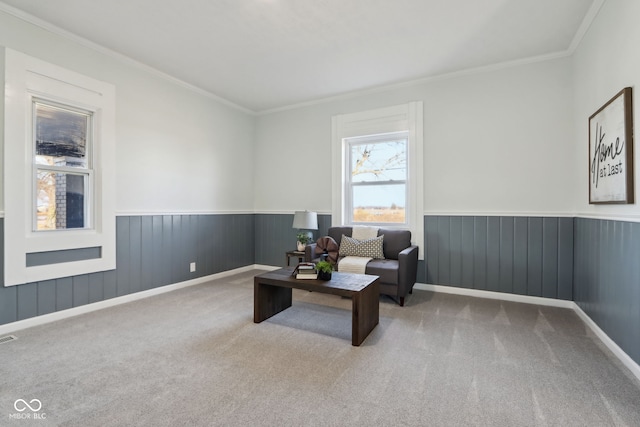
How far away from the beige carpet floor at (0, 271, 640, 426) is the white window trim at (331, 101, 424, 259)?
1.43m

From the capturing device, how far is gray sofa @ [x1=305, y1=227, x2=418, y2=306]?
327cm

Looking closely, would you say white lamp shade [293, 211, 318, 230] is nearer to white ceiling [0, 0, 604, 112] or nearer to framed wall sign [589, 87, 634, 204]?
white ceiling [0, 0, 604, 112]

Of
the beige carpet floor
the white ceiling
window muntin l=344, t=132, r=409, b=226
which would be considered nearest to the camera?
the beige carpet floor

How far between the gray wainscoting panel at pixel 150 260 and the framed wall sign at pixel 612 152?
4.44 meters

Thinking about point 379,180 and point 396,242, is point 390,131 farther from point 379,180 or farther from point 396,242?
point 396,242

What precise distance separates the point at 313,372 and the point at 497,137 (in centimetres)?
331

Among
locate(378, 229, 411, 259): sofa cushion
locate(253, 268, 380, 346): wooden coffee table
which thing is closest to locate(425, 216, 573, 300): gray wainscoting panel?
locate(378, 229, 411, 259): sofa cushion

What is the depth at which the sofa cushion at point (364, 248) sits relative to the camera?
3.77 metres

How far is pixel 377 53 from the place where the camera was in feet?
10.8

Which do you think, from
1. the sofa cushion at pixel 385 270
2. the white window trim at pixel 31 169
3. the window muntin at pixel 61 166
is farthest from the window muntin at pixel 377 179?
the window muntin at pixel 61 166

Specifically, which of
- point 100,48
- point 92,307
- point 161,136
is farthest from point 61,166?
point 92,307

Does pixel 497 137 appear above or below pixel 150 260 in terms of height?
above

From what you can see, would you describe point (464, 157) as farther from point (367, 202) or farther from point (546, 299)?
point (546, 299)

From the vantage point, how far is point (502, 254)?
3557 mm
